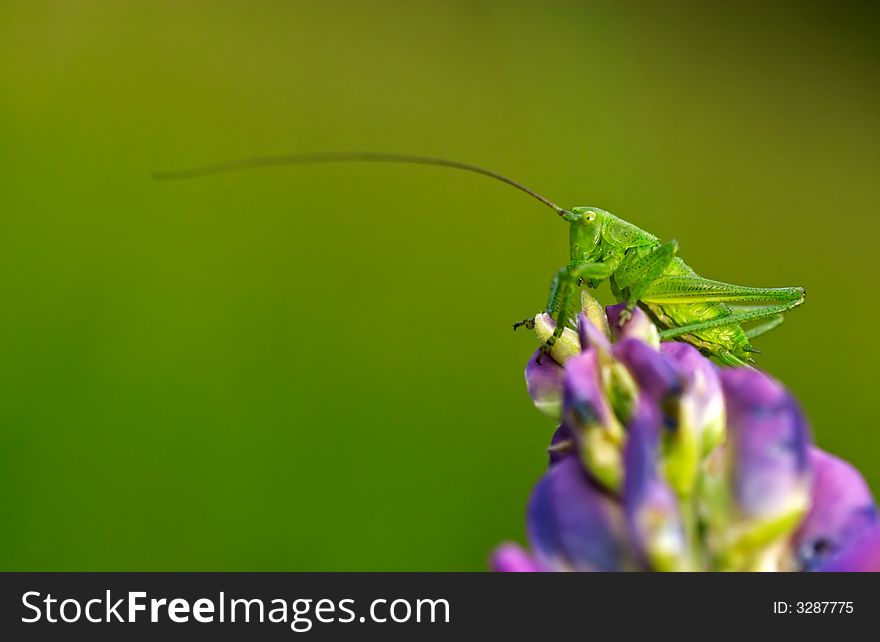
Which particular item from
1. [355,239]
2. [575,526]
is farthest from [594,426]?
[355,239]

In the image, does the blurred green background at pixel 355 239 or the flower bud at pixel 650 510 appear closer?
the flower bud at pixel 650 510

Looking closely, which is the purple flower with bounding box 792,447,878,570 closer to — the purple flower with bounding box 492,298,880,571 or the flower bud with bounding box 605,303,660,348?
the purple flower with bounding box 492,298,880,571

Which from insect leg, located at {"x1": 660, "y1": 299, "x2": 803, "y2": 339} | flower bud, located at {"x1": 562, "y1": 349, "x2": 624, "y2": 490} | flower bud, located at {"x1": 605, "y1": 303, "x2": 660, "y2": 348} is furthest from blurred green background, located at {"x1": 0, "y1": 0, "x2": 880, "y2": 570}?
flower bud, located at {"x1": 562, "y1": 349, "x2": 624, "y2": 490}

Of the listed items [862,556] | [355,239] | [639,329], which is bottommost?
[862,556]

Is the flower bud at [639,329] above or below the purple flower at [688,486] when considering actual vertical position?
above

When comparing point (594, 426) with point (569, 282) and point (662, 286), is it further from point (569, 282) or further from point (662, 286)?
point (662, 286)

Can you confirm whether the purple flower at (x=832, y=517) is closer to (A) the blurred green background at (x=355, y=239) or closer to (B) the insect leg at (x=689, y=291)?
(B) the insect leg at (x=689, y=291)

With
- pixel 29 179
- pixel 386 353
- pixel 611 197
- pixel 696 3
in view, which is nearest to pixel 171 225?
pixel 29 179

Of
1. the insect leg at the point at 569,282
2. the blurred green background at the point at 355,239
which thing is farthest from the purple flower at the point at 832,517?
the blurred green background at the point at 355,239
